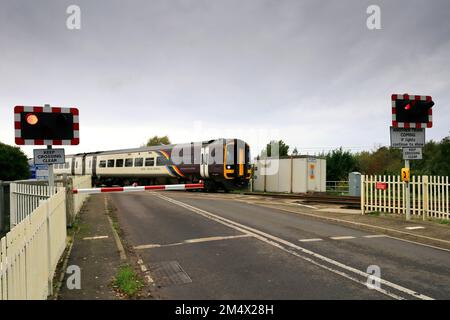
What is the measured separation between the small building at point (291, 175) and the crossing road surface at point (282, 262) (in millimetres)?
15309

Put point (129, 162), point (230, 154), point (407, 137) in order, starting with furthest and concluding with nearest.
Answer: point (129, 162) < point (230, 154) < point (407, 137)

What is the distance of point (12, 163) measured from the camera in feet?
82.2

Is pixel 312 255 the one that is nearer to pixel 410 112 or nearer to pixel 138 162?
pixel 410 112

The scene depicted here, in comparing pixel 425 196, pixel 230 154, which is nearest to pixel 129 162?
pixel 230 154

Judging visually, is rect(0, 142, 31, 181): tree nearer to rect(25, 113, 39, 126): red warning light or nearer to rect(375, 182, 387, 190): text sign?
rect(25, 113, 39, 126): red warning light

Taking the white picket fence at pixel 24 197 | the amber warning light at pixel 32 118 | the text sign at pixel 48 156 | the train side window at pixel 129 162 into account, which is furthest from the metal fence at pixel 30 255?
the train side window at pixel 129 162

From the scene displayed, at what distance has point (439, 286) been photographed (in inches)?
195

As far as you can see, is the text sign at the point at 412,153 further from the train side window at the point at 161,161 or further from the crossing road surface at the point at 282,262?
the train side window at the point at 161,161

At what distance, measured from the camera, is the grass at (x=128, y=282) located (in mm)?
4779

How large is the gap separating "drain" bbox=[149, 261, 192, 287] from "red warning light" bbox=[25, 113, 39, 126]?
4.10 meters

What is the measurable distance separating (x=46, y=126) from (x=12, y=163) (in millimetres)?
21146

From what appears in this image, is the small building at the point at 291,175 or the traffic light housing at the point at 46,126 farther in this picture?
the small building at the point at 291,175
